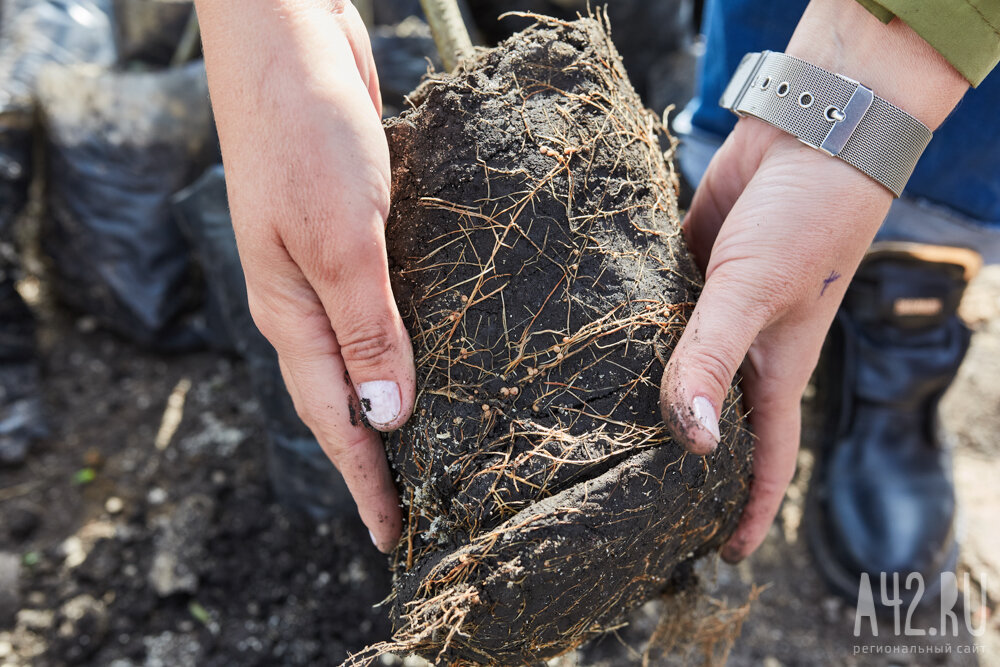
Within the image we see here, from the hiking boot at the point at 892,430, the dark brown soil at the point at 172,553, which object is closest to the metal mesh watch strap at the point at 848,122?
the hiking boot at the point at 892,430

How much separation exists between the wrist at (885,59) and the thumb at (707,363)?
15.5 inches

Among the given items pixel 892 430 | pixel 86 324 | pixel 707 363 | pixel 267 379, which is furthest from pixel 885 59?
pixel 86 324

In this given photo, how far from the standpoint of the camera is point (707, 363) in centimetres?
102

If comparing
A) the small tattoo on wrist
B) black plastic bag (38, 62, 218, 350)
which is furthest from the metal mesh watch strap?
black plastic bag (38, 62, 218, 350)

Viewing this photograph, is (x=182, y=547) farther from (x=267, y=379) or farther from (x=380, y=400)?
(x=380, y=400)

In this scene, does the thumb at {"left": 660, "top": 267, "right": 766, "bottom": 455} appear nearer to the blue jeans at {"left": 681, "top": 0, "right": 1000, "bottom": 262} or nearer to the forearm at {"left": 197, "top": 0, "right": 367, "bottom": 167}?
the forearm at {"left": 197, "top": 0, "right": 367, "bottom": 167}

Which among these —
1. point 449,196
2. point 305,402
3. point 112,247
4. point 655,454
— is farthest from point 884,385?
point 112,247

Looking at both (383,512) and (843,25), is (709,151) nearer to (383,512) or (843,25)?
(843,25)

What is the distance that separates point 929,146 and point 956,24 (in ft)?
2.35

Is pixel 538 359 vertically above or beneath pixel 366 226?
beneath

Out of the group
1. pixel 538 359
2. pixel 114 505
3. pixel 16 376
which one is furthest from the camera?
pixel 16 376

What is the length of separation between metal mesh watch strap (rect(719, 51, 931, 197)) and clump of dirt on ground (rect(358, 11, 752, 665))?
10.5 inches

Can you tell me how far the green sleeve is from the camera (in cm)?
99

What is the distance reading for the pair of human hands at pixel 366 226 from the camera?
0.98 m
